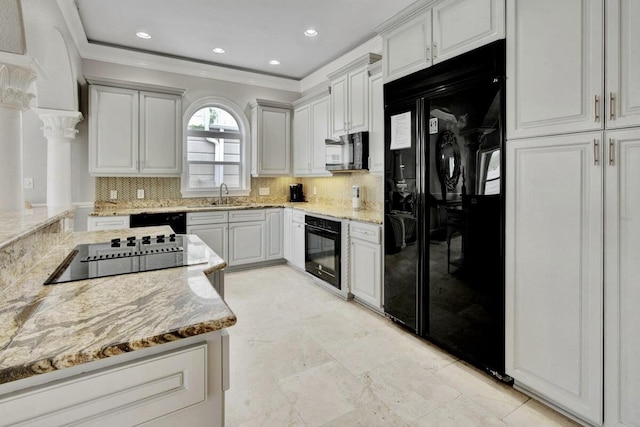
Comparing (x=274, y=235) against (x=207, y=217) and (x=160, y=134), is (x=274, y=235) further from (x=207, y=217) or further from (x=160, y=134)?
(x=160, y=134)

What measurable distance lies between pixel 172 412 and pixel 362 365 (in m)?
1.69

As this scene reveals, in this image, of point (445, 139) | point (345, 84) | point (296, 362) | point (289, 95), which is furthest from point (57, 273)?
point (289, 95)

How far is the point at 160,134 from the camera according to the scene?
425 cm

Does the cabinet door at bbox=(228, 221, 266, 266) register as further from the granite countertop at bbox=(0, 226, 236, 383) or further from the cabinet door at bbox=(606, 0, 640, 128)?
the cabinet door at bbox=(606, 0, 640, 128)

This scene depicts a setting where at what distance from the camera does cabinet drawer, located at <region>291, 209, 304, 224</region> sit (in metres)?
4.40

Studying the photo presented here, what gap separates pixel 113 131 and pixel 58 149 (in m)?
0.59

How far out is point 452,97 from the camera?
2258 millimetres

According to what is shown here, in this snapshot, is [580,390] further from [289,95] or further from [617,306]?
[289,95]

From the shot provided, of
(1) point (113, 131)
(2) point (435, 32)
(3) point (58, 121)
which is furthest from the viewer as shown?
(1) point (113, 131)

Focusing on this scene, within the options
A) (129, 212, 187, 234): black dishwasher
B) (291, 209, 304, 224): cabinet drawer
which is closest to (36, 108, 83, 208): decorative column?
(129, 212, 187, 234): black dishwasher

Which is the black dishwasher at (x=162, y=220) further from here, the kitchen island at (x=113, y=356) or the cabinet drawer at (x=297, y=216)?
the kitchen island at (x=113, y=356)

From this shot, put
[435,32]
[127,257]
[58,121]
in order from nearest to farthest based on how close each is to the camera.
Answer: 1. [127,257]
2. [435,32]
3. [58,121]

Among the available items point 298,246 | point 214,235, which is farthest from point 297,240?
point 214,235

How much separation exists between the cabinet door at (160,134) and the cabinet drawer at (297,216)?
1.64 meters
